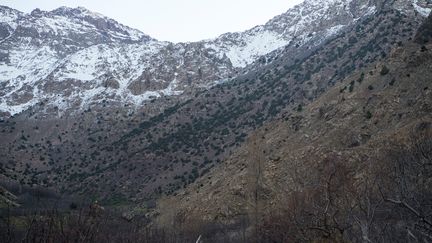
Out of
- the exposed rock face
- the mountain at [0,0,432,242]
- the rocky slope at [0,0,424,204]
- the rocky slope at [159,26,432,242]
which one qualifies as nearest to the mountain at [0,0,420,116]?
the mountain at [0,0,432,242]

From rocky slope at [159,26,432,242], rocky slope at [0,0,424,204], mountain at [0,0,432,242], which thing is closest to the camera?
mountain at [0,0,432,242]

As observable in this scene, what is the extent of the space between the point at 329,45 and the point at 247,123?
28.2 meters

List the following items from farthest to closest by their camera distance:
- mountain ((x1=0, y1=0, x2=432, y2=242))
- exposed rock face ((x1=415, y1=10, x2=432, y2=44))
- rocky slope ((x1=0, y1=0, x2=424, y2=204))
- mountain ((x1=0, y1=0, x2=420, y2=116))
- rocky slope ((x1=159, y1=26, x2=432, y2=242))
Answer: mountain ((x1=0, y1=0, x2=420, y2=116)) < rocky slope ((x1=0, y1=0, x2=424, y2=204)) < exposed rock face ((x1=415, y1=10, x2=432, y2=44)) < rocky slope ((x1=159, y1=26, x2=432, y2=242)) < mountain ((x1=0, y1=0, x2=432, y2=242))

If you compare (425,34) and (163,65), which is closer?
(425,34)

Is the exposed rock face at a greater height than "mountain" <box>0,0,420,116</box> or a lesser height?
lesser

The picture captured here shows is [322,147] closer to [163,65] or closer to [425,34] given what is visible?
[425,34]

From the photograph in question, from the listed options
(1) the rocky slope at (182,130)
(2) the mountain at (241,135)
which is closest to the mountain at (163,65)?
(2) the mountain at (241,135)

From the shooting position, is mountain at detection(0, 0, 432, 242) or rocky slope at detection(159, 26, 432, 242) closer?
mountain at detection(0, 0, 432, 242)

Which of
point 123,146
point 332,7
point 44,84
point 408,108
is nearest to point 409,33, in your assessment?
point 408,108

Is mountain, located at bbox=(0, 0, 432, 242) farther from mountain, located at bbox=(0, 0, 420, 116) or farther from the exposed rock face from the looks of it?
→ mountain, located at bbox=(0, 0, 420, 116)

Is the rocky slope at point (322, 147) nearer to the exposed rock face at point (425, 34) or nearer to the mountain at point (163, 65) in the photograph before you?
the exposed rock face at point (425, 34)

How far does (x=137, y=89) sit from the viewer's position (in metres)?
145

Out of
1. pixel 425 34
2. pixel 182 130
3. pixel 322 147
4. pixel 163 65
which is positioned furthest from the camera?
pixel 163 65

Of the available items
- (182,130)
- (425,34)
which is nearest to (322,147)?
(425,34)
